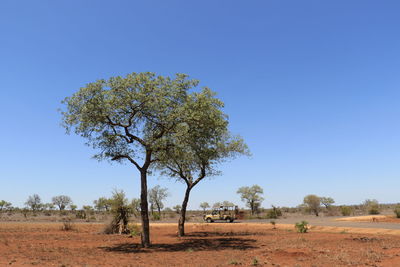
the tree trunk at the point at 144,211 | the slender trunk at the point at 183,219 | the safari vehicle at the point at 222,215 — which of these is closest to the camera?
the tree trunk at the point at 144,211

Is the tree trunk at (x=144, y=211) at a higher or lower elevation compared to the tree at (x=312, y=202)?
higher

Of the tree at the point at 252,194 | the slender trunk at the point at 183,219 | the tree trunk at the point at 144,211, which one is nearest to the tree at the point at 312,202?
the tree at the point at 252,194

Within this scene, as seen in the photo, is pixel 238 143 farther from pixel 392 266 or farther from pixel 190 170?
pixel 392 266

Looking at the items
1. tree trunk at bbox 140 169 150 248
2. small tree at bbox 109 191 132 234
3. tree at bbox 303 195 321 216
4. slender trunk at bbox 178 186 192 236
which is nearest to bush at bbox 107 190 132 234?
small tree at bbox 109 191 132 234

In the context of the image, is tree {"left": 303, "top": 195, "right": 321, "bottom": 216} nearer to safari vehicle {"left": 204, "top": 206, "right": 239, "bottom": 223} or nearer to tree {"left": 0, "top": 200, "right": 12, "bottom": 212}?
safari vehicle {"left": 204, "top": 206, "right": 239, "bottom": 223}

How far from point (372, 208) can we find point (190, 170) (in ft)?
165

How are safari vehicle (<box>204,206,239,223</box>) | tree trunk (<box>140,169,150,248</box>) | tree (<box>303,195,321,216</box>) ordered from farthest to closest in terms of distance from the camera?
1. tree (<box>303,195,321,216</box>)
2. safari vehicle (<box>204,206,239,223</box>)
3. tree trunk (<box>140,169,150,248</box>)

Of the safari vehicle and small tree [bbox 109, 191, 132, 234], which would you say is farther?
the safari vehicle

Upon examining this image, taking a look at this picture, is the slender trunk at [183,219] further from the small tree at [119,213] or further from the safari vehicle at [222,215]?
the safari vehicle at [222,215]

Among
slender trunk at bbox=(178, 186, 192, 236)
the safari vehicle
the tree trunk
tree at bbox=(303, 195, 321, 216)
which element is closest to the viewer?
the tree trunk

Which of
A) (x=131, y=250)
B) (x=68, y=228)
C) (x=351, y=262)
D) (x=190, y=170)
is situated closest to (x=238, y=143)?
(x=190, y=170)

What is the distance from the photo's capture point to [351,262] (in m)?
14.1

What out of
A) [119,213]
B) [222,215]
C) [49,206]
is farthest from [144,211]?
[49,206]

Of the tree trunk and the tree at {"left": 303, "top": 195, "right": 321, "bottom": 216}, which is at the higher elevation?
the tree trunk
